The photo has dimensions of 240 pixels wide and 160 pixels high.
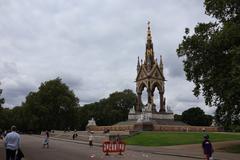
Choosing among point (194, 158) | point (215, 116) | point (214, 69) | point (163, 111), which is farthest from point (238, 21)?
point (163, 111)

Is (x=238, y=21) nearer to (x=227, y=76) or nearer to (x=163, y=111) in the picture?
(x=227, y=76)

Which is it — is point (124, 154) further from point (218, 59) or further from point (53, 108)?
point (53, 108)

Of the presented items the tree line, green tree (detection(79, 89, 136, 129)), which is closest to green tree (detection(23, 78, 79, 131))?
the tree line

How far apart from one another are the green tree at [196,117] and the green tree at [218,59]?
74007 mm

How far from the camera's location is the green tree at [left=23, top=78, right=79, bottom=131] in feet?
369

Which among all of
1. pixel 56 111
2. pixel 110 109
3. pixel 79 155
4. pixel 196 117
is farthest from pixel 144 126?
pixel 110 109

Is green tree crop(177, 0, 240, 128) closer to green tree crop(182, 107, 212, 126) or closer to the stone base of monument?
the stone base of monument

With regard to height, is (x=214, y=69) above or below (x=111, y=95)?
below

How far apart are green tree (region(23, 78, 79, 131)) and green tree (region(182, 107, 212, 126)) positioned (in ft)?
91.8

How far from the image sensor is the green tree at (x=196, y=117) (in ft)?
365

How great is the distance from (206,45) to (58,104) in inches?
3235

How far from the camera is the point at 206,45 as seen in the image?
3569cm

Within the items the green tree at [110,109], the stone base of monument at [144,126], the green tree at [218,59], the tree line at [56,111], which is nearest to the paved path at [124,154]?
the green tree at [218,59]

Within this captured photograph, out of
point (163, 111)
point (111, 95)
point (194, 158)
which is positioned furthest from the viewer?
point (111, 95)
